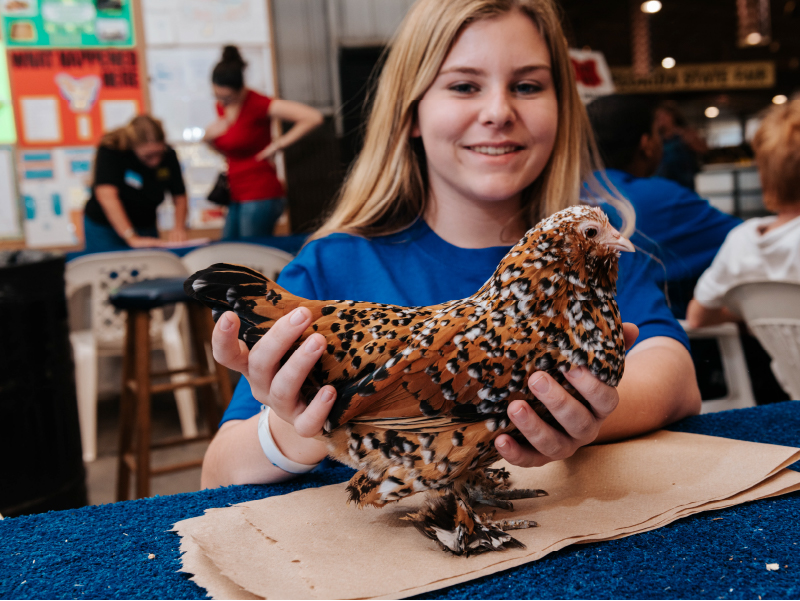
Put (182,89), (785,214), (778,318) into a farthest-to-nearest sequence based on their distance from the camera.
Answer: (182,89) < (785,214) < (778,318)

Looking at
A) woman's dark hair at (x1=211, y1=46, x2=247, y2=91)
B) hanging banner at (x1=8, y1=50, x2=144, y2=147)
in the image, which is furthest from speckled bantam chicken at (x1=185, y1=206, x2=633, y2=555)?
hanging banner at (x1=8, y1=50, x2=144, y2=147)

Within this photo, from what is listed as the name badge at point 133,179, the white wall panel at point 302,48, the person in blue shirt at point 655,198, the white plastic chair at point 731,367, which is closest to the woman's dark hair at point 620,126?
the person in blue shirt at point 655,198

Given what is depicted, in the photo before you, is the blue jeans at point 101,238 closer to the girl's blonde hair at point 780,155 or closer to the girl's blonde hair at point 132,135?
the girl's blonde hair at point 132,135

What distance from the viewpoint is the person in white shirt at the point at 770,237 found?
2.05m

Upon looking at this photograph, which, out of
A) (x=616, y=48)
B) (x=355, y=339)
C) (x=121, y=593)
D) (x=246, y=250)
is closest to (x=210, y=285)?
(x=355, y=339)

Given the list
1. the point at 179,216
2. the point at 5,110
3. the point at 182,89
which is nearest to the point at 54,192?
the point at 5,110

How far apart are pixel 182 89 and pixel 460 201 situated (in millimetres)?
4338

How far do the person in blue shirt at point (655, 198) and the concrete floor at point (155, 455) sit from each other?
1990 millimetres

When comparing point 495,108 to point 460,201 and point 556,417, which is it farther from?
point 556,417

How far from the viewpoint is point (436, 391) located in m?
0.60

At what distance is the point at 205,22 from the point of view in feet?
15.9

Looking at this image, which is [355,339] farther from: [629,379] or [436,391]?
[629,379]

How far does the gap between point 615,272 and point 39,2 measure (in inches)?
206

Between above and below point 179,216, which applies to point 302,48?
above
